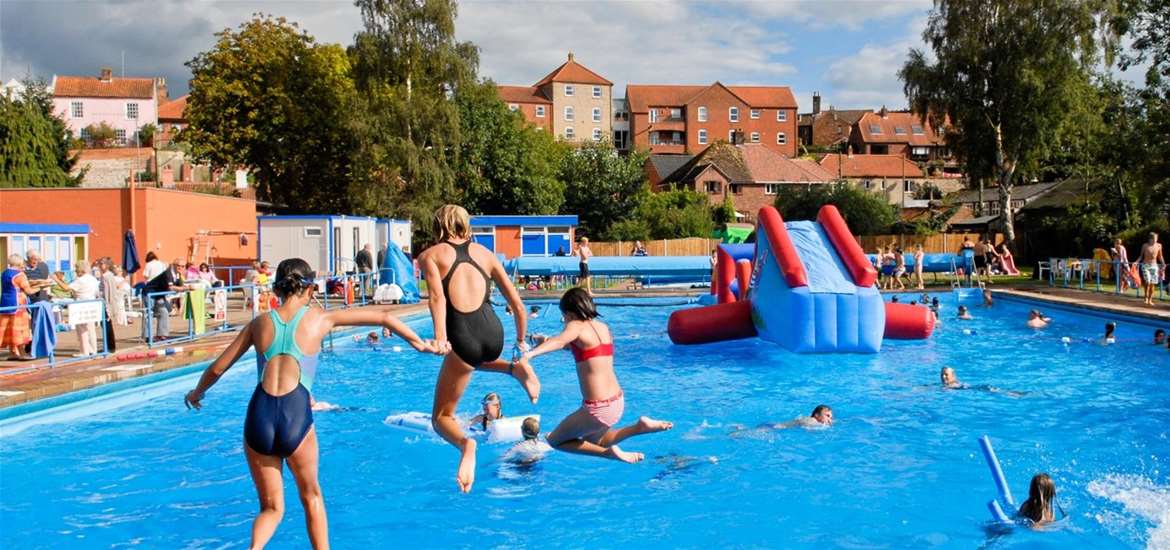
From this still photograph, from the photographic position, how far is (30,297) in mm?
13539

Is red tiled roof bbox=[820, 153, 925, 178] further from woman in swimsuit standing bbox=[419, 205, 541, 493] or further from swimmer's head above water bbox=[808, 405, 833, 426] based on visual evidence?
woman in swimsuit standing bbox=[419, 205, 541, 493]

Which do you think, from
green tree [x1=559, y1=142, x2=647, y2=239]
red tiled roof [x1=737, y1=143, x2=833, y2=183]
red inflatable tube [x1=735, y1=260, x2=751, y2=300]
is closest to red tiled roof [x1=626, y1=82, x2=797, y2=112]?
red tiled roof [x1=737, y1=143, x2=833, y2=183]

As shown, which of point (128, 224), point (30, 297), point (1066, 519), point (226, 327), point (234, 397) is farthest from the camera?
point (128, 224)

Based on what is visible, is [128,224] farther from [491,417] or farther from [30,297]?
[491,417]

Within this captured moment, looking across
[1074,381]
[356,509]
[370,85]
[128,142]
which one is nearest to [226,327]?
[356,509]

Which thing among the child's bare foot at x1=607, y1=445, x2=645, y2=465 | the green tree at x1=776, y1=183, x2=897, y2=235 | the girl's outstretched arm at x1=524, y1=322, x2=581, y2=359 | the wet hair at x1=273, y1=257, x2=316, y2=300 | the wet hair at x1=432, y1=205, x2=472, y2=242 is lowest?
the child's bare foot at x1=607, y1=445, x2=645, y2=465

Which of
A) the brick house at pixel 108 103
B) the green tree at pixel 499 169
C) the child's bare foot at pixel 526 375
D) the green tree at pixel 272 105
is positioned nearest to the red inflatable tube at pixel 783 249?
the child's bare foot at pixel 526 375

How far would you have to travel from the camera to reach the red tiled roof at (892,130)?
83.6 m

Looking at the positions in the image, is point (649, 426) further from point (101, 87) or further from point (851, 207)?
point (101, 87)

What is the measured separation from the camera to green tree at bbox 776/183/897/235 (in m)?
44.0

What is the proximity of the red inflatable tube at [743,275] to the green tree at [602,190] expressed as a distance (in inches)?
1233

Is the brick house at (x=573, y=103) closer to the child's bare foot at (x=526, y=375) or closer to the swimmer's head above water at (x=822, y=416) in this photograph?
the swimmer's head above water at (x=822, y=416)

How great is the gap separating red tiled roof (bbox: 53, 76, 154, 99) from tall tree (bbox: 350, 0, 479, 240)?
48213 millimetres

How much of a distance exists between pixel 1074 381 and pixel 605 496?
909 cm
